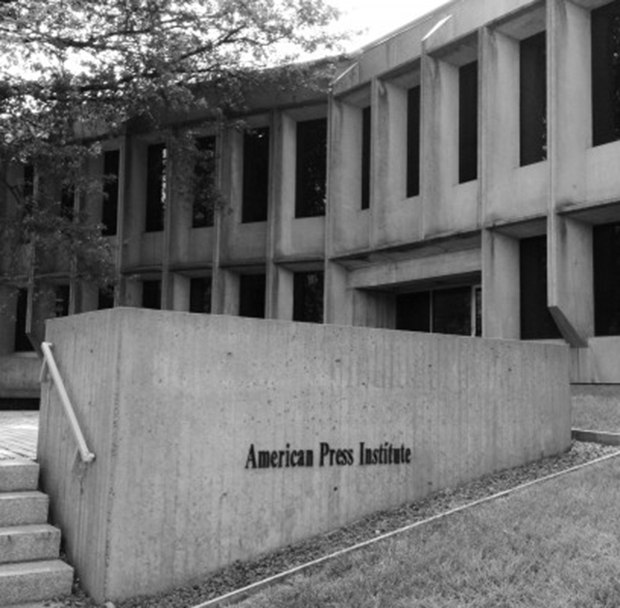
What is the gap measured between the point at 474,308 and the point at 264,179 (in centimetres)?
671

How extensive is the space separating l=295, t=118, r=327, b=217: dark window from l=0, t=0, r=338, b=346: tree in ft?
4.64

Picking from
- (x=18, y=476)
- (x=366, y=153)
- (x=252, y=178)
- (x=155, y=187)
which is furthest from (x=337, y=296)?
(x=18, y=476)

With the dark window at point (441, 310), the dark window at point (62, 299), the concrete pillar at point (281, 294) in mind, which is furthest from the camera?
the dark window at point (62, 299)

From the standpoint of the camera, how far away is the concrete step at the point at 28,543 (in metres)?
6.08

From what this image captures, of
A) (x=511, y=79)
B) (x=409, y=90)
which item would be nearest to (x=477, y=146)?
(x=511, y=79)

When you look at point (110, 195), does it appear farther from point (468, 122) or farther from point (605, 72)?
point (605, 72)

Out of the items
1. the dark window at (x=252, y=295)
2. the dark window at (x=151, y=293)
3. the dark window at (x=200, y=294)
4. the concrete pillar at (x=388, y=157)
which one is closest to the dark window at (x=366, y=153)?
the concrete pillar at (x=388, y=157)

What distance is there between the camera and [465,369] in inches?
309

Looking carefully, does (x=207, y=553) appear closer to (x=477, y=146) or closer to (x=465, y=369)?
(x=465, y=369)

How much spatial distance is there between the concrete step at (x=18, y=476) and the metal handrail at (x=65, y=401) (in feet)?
2.58

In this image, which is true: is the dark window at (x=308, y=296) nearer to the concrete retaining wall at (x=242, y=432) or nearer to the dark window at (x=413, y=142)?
the dark window at (x=413, y=142)

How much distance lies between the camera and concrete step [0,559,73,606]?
5719 mm

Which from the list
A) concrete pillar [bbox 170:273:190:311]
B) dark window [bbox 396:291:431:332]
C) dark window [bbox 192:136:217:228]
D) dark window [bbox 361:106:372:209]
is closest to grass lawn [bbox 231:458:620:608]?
dark window [bbox 396:291:431:332]

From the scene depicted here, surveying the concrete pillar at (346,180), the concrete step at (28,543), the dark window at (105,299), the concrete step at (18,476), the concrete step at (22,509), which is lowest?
the concrete step at (28,543)
